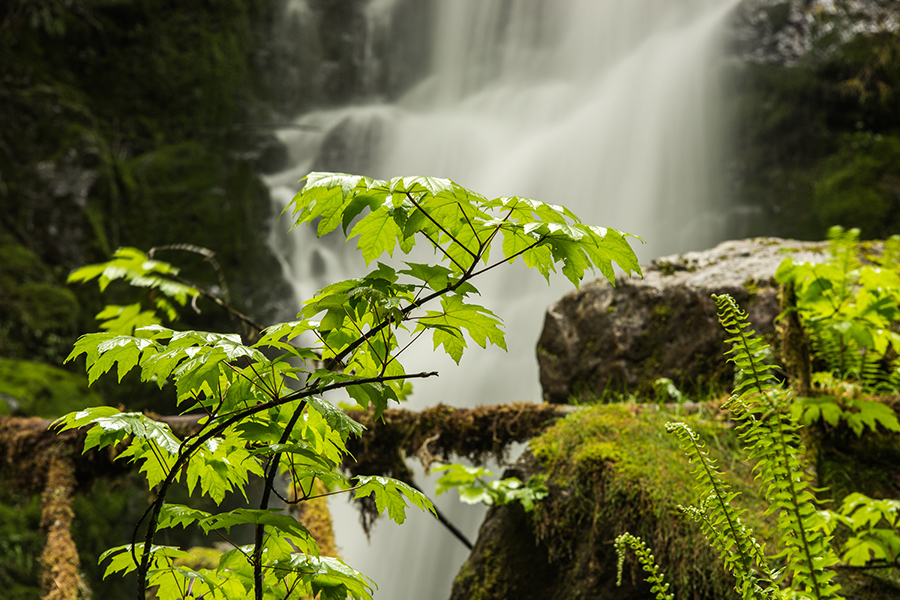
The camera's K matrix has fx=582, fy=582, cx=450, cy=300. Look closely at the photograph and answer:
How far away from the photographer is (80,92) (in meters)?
11.9

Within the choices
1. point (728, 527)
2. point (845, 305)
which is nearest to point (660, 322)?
point (845, 305)

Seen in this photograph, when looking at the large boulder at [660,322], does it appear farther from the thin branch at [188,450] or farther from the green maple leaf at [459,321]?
the thin branch at [188,450]

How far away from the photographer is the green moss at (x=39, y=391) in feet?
19.1

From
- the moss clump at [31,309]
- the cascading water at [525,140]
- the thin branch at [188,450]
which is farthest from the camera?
the cascading water at [525,140]

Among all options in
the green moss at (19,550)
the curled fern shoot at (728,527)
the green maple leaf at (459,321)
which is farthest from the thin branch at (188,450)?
the green moss at (19,550)

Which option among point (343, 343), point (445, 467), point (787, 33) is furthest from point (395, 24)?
point (343, 343)

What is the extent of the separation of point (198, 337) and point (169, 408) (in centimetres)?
927

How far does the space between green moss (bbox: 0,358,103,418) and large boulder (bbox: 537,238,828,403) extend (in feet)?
16.5

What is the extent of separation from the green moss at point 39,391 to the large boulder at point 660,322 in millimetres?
5022

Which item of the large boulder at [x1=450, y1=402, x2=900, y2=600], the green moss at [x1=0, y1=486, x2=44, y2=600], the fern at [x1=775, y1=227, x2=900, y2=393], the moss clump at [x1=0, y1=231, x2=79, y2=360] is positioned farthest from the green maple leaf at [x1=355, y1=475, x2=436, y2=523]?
the moss clump at [x1=0, y1=231, x2=79, y2=360]

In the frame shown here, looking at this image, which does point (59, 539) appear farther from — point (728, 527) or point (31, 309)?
point (31, 309)

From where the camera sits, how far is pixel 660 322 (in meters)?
→ 4.38

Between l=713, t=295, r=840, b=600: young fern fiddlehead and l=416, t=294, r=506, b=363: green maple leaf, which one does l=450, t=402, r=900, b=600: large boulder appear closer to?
l=713, t=295, r=840, b=600: young fern fiddlehead

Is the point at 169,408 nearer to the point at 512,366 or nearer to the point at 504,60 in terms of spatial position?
the point at 512,366
